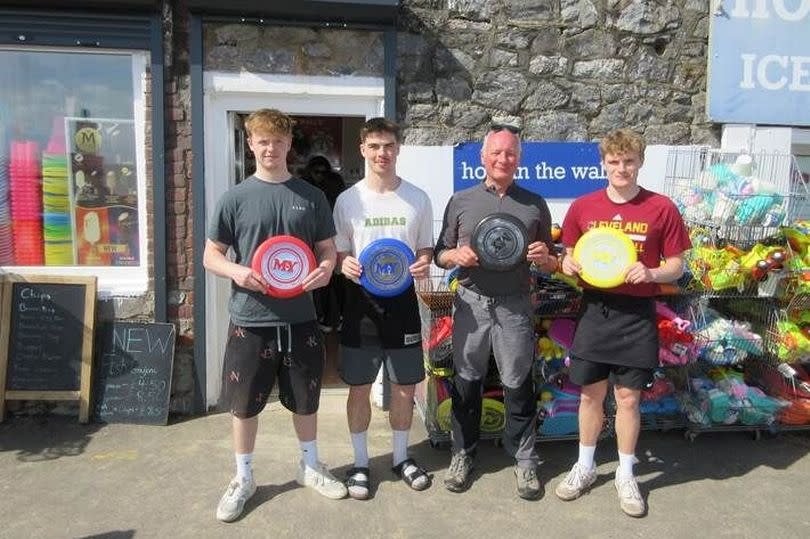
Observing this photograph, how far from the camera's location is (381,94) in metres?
4.54

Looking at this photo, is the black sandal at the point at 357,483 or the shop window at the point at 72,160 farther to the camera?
the shop window at the point at 72,160

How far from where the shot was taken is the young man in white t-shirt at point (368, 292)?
3344mm

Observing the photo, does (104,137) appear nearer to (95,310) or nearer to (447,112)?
(95,310)

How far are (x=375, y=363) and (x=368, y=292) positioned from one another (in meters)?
0.39

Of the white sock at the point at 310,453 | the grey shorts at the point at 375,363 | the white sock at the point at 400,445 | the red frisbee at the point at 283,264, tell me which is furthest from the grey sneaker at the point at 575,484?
the red frisbee at the point at 283,264

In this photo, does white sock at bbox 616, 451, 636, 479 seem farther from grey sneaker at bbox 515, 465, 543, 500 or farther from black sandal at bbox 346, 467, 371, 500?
black sandal at bbox 346, 467, 371, 500

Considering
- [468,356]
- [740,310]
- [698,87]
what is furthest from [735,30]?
[468,356]

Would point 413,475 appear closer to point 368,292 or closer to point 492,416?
point 492,416

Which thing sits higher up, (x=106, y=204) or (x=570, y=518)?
(x=106, y=204)

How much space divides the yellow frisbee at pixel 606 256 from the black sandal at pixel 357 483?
157 cm

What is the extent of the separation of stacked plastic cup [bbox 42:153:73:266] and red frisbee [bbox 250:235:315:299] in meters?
2.22

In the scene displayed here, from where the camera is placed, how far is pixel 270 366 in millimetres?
3238

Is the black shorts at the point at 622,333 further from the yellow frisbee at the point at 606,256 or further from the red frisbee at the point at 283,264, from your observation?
the red frisbee at the point at 283,264

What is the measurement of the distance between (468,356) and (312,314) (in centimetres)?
86
